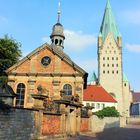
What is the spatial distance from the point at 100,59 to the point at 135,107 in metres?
48.3

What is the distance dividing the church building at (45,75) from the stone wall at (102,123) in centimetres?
582

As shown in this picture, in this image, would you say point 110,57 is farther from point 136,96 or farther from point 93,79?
point 136,96

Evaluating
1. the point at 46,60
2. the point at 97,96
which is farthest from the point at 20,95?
the point at 97,96

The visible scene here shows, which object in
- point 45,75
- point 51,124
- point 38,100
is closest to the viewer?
point 38,100

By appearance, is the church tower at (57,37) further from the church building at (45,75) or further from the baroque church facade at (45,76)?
the church building at (45,75)

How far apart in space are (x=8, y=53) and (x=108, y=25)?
262 feet

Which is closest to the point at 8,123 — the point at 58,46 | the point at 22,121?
the point at 22,121

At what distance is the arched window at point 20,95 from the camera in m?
36.5

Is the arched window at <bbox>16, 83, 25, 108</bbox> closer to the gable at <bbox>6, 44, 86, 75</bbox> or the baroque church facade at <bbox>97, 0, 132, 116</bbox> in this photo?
the gable at <bbox>6, 44, 86, 75</bbox>

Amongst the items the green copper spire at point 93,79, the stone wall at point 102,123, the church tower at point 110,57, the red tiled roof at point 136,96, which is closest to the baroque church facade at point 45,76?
the stone wall at point 102,123

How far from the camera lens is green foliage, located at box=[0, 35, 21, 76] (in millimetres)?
37612

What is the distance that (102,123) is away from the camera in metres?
42.9

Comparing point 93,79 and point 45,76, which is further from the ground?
point 93,79

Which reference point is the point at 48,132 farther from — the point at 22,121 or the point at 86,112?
the point at 86,112
